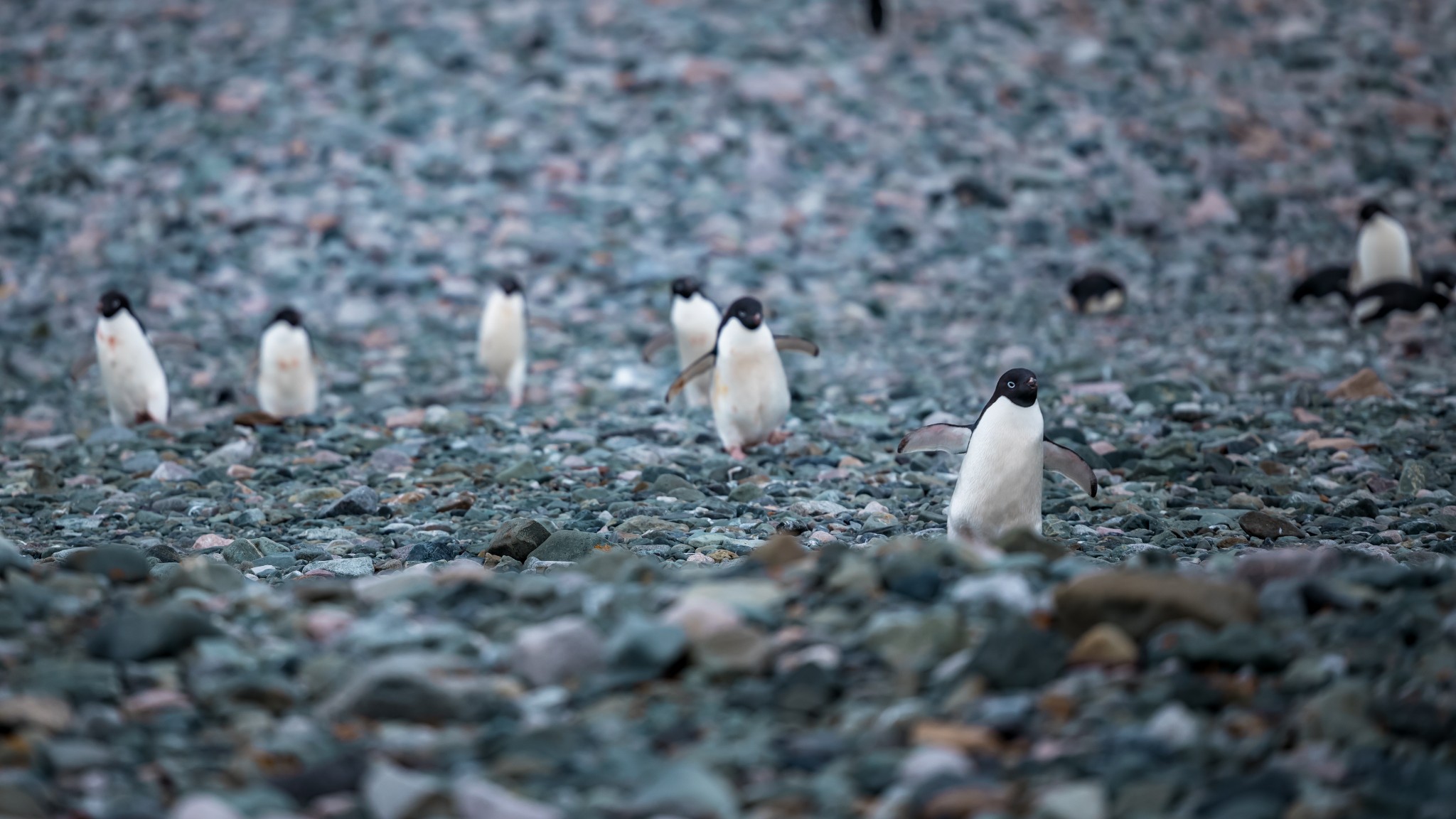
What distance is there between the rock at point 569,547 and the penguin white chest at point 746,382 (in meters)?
1.69

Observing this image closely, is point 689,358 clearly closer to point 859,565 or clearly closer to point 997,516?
point 997,516

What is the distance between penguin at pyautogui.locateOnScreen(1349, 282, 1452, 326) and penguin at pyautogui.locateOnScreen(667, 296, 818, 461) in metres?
4.76

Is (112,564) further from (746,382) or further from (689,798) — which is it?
(746,382)

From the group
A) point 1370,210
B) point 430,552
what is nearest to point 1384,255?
point 1370,210

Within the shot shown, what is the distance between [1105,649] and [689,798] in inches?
38.9

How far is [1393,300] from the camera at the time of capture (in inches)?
365

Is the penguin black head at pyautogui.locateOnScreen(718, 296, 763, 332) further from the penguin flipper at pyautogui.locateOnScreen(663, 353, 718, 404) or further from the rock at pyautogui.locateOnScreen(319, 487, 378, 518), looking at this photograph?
the rock at pyautogui.locateOnScreen(319, 487, 378, 518)

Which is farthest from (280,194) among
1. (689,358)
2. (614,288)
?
(689,358)

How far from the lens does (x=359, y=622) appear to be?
3.35 meters

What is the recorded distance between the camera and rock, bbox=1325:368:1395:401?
7.45m

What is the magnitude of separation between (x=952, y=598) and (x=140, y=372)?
5742mm

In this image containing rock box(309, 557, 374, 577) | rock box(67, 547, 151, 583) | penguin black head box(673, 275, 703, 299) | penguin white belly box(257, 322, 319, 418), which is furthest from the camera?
penguin black head box(673, 275, 703, 299)

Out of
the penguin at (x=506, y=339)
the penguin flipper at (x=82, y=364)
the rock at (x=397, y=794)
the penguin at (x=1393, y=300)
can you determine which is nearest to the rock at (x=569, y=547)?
the rock at (x=397, y=794)

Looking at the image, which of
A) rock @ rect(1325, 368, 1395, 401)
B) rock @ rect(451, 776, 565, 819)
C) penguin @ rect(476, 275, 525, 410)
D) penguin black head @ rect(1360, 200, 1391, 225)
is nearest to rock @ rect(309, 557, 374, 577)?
rock @ rect(451, 776, 565, 819)
